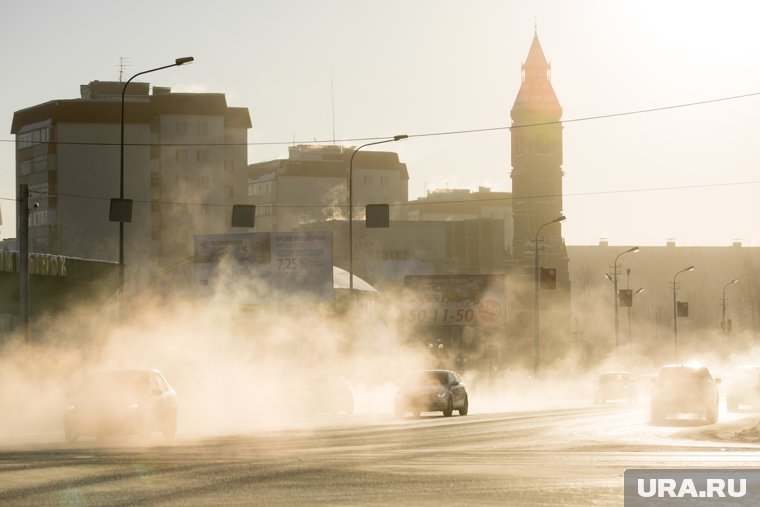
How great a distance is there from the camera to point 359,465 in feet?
60.8

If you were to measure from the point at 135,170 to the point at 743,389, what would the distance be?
3546 inches

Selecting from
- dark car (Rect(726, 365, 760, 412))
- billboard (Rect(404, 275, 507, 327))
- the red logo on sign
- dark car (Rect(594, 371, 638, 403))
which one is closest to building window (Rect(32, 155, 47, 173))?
billboard (Rect(404, 275, 507, 327))

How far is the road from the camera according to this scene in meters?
14.4

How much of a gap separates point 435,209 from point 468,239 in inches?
1078

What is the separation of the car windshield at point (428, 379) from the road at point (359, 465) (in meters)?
10.1

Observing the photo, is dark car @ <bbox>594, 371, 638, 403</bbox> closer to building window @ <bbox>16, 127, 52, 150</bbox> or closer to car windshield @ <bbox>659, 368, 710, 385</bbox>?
car windshield @ <bbox>659, 368, 710, 385</bbox>

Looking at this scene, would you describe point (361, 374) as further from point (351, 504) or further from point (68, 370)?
point (351, 504)

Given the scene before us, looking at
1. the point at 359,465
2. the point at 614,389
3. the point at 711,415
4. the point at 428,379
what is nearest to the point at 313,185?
the point at 614,389

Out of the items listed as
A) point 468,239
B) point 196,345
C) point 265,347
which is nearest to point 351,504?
point 196,345

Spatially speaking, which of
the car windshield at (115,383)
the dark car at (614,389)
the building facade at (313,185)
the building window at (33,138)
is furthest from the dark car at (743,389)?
the building facade at (313,185)

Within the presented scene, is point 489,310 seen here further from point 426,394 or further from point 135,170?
point 135,170

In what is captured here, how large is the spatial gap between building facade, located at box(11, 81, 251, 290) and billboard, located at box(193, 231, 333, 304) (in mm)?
54470

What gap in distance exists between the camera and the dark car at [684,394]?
3581 cm

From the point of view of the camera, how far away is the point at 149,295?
225 feet
